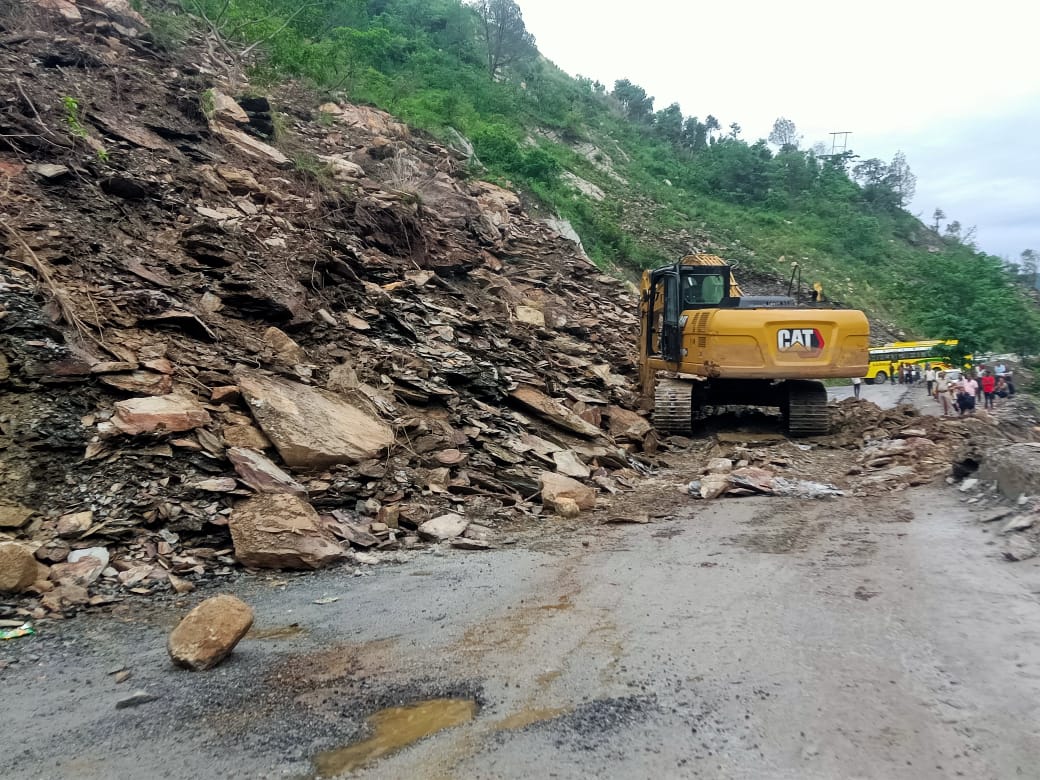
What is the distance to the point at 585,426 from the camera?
7.91 metres

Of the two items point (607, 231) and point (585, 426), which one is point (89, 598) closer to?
point (585, 426)

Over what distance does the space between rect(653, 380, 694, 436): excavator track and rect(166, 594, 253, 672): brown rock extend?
23.6ft

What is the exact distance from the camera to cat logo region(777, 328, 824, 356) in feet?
30.0

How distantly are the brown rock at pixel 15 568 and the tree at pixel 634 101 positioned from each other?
53810mm

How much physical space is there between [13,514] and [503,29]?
4148cm

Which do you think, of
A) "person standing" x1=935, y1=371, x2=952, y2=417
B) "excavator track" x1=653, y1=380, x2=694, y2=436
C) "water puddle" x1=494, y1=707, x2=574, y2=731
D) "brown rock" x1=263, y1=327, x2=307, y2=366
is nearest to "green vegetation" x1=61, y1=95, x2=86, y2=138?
"brown rock" x1=263, y1=327, x2=307, y2=366

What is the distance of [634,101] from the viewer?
53812 millimetres

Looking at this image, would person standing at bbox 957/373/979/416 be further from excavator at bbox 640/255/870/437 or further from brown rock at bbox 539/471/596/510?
brown rock at bbox 539/471/596/510

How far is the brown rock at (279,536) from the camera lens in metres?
4.26

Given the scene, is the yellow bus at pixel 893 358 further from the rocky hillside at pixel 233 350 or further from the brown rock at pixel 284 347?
the brown rock at pixel 284 347

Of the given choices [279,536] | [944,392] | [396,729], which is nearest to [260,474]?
[279,536]

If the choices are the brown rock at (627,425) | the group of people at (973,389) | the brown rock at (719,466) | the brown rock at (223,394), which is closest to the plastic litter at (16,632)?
the brown rock at (223,394)

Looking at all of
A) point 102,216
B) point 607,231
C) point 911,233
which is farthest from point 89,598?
point 911,233

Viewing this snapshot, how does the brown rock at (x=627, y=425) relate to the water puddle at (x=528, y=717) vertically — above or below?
below
